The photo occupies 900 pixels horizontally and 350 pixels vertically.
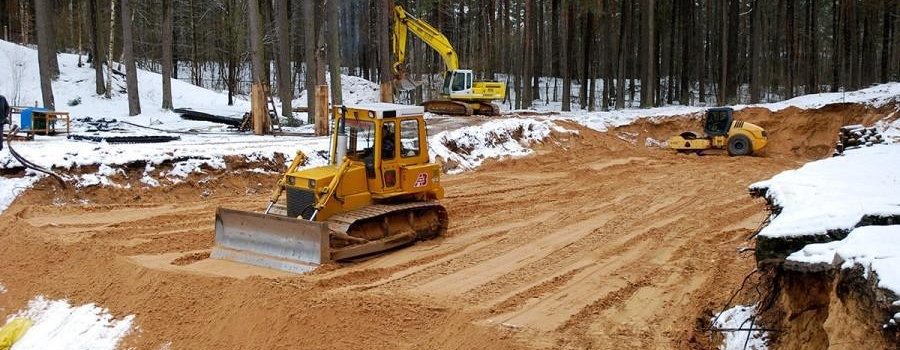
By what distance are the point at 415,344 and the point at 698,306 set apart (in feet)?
10.4

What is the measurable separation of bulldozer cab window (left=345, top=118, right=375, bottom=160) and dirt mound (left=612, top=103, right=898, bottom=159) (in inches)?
677

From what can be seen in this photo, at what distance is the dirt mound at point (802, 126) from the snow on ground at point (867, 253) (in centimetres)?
2087

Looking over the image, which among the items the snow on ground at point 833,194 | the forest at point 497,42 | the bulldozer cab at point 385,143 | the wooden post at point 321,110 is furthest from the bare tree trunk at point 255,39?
the snow on ground at point 833,194

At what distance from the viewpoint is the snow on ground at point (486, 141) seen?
2122 cm

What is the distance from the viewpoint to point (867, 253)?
5527 mm

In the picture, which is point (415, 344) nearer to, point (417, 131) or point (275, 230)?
point (275, 230)

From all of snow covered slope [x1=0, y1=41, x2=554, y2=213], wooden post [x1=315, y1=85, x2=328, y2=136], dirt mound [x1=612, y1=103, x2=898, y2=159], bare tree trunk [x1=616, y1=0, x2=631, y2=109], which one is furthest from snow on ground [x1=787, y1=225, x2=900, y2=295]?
bare tree trunk [x1=616, y1=0, x2=631, y2=109]

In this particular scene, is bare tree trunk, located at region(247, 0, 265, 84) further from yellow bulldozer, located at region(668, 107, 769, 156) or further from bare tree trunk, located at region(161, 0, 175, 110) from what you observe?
yellow bulldozer, located at region(668, 107, 769, 156)

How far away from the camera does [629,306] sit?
8.98m

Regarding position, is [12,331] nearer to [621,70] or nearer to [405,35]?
[405,35]

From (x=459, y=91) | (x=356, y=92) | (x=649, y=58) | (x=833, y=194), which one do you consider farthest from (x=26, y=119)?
(x=356, y=92)

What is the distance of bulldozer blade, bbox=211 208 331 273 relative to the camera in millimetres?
10602

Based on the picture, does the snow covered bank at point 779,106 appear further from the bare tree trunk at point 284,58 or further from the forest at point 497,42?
the bare tree trunk at point 284,58

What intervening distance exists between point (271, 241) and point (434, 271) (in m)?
2.31
